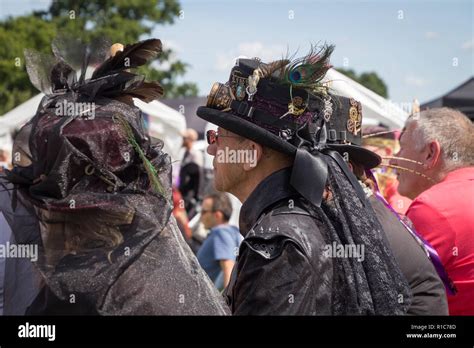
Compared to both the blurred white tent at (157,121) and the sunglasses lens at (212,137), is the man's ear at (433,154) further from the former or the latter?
the blurred white tent at (157,121)

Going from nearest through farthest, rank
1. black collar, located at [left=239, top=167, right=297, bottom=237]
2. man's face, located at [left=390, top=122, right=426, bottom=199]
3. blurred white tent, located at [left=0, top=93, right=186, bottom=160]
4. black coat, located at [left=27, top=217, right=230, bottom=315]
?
black coat, located at [left=27, top=217, right=230, bottom=315] < black collar, located at [left=239, top=167, right=297, bottom=237] < man's face, located at [left=390, top=122, right=426, bottom=199] < blurred white tent, located at [left=0, top=93, right=186, bottom=160]

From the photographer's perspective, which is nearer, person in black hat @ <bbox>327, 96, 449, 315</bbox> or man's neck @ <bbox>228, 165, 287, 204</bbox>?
man's neck @ <bbox>228, 165, 287, 204</bbox>

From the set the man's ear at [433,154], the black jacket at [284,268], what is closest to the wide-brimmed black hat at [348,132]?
the black jacket at [284,268]

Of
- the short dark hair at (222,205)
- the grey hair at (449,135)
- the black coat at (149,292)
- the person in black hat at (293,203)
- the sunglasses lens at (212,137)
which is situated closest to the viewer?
the black coat at (149,292)

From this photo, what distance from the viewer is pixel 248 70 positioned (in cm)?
232

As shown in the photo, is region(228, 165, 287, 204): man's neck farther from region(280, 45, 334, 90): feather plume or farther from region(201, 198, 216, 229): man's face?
region(201, 198, 216, 229): man's face

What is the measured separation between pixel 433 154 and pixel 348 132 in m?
1.29

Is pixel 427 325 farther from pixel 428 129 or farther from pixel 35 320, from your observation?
pixel 428 129

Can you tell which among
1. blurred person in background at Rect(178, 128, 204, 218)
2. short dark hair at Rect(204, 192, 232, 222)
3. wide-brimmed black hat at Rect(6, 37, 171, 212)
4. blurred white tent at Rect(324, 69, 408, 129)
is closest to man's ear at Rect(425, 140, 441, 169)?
wide-brimmed black hat at Rect(6, 37, 171, 212)

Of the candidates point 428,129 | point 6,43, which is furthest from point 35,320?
point 6,43

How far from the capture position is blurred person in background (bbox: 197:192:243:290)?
6027 millimetres

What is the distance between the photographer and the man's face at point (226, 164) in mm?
2309

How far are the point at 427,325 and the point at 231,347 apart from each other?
67 cm

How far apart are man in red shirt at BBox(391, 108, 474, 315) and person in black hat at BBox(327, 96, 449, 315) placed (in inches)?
22.5
